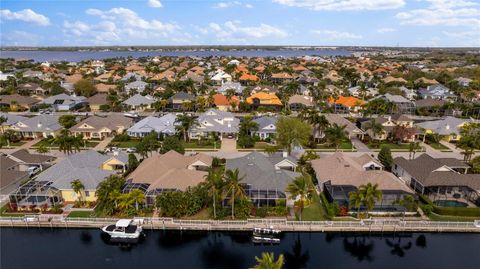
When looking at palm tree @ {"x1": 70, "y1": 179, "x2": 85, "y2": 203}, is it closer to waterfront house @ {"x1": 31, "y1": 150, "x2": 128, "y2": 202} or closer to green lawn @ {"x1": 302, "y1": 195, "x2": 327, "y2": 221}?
waterfront house @ {"x1": 31, "y1": 150, "x2": 128, "y2": 202}

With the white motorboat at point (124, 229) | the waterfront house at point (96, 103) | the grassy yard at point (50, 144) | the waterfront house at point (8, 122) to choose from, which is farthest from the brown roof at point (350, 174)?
the waterfront house at point (96, 103)

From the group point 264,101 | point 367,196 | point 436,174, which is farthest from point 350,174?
point 264,101

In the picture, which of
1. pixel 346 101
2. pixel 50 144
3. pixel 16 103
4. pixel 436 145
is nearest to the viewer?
pixel 50 144

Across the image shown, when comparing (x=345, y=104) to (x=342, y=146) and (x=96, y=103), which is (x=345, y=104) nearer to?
(x=342, y=146)

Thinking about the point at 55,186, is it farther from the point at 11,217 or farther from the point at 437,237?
the point at 437,237

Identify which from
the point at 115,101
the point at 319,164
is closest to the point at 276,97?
the point at 115,101

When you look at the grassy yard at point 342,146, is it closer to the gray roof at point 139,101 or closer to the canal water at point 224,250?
the canal water at point 224,250
